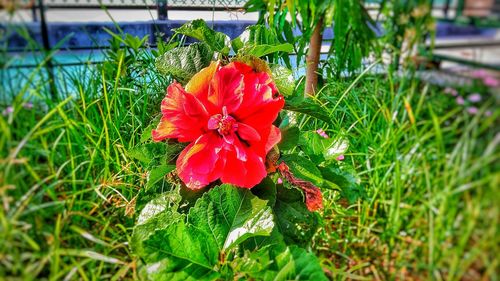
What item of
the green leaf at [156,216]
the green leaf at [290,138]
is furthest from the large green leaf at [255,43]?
the green leaf at [156,216]

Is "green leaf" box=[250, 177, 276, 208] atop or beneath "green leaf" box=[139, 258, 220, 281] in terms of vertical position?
atop

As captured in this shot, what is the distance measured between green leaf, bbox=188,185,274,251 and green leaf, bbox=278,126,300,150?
0.07m

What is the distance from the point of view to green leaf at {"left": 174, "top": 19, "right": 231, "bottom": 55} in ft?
1.87

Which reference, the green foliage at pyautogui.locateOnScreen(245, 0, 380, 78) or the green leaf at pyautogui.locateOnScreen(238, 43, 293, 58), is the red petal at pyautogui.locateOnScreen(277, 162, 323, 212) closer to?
the green leaf at pyautogui.locateOnScreen(238, 43, 293, 58)

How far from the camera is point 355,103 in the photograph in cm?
90

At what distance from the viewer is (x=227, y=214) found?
0.56 meters

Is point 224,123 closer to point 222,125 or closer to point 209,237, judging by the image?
point 222,125

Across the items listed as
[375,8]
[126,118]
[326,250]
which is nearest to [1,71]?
[126,118]

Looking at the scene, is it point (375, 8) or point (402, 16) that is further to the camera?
point (375, 8)

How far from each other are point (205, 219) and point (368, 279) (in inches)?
9.8

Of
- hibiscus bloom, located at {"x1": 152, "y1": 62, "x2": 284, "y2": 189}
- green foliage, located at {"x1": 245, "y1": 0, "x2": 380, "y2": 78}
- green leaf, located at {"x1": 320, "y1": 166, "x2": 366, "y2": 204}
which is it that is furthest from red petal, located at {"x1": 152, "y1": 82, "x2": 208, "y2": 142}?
green foliage, located at {"x1": 245, "y1": 0, "x2": 380, "y2": 78}

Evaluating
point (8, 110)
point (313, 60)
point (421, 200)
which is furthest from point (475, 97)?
point (8, 110)

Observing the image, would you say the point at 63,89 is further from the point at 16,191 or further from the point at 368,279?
the point at 368,279

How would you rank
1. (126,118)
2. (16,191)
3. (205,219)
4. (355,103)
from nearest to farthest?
1. (16,191)
2. (205,219)
3. (126,118)
4. (355,103)
